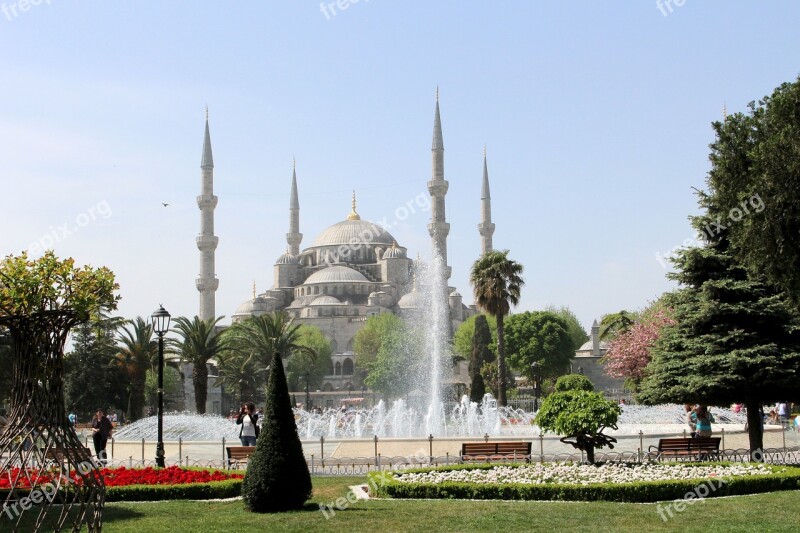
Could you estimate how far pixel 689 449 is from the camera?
52.6ft

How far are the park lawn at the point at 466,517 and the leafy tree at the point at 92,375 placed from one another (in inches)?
1238

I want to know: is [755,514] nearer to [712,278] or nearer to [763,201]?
[763,201]

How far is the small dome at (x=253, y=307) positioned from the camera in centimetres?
9012

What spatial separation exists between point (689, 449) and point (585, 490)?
5.34 m

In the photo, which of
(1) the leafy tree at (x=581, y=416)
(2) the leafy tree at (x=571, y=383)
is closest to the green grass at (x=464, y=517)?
(1) the leafy tree at (x=581, y=416)

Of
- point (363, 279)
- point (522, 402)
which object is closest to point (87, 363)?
point (522, 402)

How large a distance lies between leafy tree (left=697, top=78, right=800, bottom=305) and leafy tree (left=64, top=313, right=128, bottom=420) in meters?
30.8

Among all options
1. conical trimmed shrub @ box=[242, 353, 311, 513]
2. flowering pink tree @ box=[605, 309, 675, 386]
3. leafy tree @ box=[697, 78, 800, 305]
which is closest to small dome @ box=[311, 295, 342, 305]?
flowering pink tree @ box=[605, 309, 675, 386]

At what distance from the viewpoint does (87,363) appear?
4166 centimetres

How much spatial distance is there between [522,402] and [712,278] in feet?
99.8

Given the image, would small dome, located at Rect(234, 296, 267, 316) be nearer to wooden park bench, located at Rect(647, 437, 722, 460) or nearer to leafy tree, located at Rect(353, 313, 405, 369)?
leafy tree, located at Rect(353, 313, 405, 369)

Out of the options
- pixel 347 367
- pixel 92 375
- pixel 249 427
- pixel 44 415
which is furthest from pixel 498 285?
pixel 347 367

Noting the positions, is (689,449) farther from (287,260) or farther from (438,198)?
(287,260)

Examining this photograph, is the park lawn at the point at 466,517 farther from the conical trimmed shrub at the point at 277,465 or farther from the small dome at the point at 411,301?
the small dome at the point at 411,301
